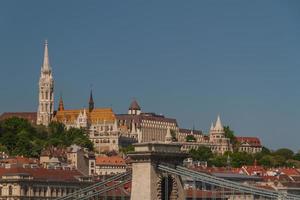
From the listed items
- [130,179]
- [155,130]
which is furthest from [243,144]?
[130,179]

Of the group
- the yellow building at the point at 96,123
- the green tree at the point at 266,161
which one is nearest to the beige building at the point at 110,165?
the green tree at the point at 266,161

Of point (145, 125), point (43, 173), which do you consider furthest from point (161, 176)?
point (145, 125)

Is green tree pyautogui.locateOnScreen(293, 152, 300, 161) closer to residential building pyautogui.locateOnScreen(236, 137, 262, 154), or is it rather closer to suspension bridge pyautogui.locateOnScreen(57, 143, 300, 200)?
residential building pyautogui.locateOnScreen(236, 137, 262, 154)

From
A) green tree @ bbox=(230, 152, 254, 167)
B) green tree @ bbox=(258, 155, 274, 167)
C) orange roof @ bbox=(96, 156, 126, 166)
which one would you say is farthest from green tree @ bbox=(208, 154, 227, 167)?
orange roof @ bbox=(96, 156, 126, 166)

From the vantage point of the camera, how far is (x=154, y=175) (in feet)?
128

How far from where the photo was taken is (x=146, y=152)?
3916 centimetres

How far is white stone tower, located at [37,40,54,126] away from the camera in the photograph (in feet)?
529

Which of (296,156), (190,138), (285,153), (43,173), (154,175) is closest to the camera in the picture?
(154,175)

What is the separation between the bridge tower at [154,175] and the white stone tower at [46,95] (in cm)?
12006

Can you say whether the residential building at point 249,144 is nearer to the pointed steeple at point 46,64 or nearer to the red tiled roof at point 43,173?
the pointed steeple at point 46,64

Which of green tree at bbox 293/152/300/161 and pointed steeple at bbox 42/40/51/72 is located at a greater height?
pointed steeple at bbox 42/40/51/72

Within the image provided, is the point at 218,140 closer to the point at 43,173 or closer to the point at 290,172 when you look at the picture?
the point at 290,172

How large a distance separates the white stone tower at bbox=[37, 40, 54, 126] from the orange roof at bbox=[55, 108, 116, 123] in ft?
11.3

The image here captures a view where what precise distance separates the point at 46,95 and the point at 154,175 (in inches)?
4974
